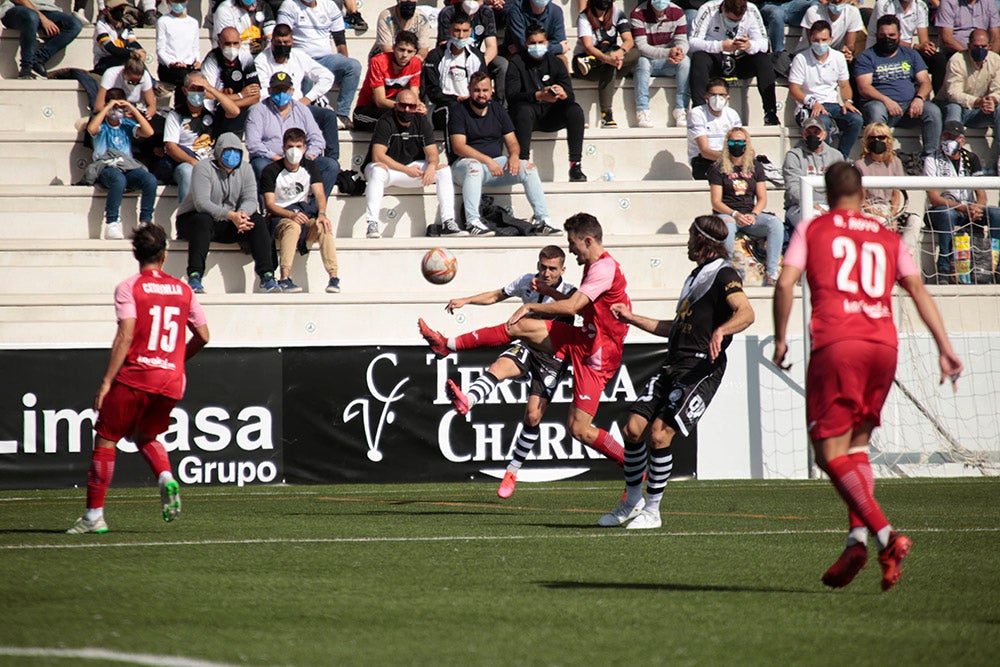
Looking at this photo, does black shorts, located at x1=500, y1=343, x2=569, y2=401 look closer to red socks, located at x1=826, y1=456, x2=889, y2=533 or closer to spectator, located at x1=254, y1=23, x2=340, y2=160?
red socks, located at x1=826, y1=456, x2=889, y2=533

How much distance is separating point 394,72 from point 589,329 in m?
8.21

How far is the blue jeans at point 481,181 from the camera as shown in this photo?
16.4 metres

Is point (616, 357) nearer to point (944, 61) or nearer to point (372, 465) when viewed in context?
point (372, 465)

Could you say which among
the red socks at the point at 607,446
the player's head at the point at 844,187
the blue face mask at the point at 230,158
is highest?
the blue face mask at the point at 230,158

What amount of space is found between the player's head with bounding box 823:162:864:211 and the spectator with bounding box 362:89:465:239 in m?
10.6

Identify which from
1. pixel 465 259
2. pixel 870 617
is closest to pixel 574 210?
pixel 465 259

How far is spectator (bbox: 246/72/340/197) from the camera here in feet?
53.6

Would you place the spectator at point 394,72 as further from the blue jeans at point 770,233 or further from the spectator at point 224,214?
the blue jeans at point 770,233

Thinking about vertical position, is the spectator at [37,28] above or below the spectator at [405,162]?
above

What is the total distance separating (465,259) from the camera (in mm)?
16156

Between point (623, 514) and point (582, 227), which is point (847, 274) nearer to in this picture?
point (623, 514)

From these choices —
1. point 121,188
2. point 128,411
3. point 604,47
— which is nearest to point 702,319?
point 128,411

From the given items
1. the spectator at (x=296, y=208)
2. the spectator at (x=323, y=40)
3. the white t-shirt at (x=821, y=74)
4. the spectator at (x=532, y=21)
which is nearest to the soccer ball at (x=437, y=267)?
the spectator at (x=296, y=208)

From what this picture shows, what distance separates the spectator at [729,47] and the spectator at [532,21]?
198cm
